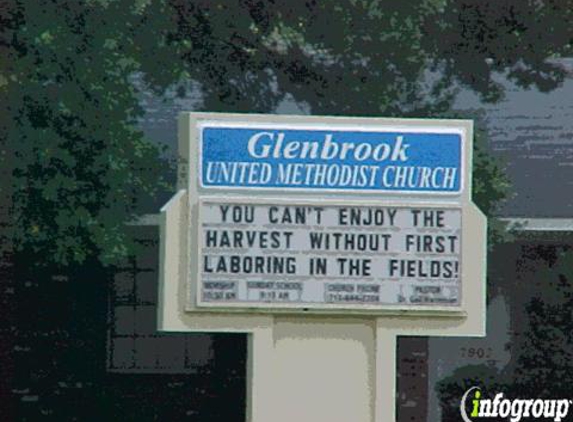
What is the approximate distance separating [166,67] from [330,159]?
5.69m

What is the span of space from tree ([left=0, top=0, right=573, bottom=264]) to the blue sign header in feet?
15.8

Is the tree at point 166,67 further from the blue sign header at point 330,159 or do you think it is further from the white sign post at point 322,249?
the blue sign header at point 330,159

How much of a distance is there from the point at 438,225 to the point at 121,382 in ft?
31.1

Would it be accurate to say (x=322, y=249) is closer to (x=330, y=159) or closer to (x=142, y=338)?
(x=330, y=159)

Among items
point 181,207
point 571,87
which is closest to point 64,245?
point 181,207

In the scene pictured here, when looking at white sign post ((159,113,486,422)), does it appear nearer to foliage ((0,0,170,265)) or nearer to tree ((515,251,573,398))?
foliage ((0,0,170,265))

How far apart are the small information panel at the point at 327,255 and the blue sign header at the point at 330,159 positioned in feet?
0.81

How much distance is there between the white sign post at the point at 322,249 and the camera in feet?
64.0

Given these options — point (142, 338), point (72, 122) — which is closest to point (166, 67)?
point (72, 122)

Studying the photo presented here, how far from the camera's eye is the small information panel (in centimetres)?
1958

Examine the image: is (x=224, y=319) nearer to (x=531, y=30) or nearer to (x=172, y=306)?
(x=172, y=306)

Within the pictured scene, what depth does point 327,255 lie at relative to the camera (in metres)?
19.8

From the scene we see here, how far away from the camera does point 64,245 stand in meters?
24.8

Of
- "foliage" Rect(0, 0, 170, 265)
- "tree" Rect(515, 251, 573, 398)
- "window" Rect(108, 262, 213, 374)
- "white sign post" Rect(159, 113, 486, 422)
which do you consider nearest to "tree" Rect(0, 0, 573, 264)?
"foliage" Rect(0, 0, 170, 265)
